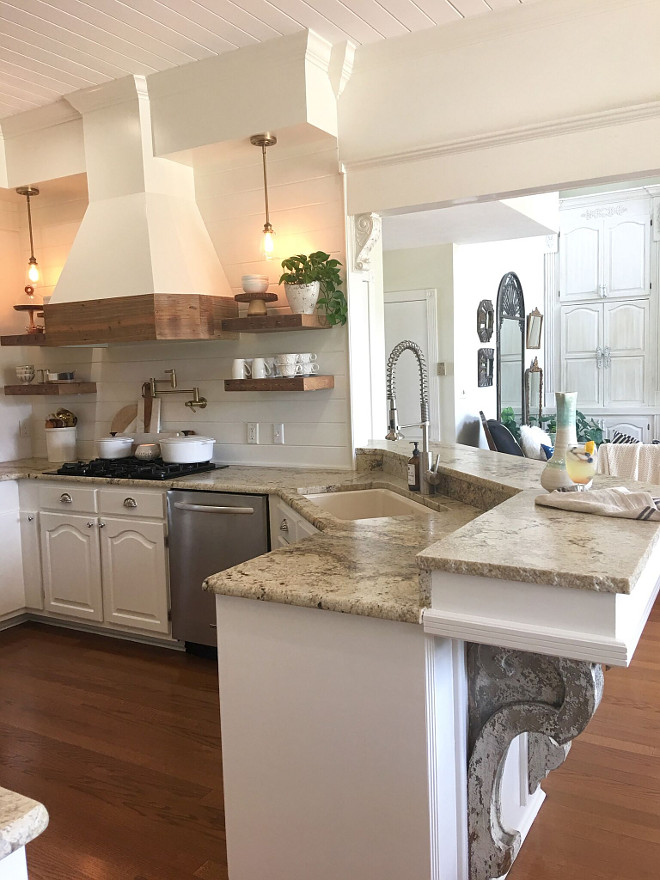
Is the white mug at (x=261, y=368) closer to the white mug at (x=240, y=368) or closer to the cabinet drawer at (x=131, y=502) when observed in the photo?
the white mug at (x=240, y=368)

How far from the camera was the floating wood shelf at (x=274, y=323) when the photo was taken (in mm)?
3492

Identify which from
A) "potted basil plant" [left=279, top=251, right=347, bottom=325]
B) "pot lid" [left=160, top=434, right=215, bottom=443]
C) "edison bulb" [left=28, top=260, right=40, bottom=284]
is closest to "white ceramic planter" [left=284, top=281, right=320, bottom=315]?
"potted basil plant" [left=279, top=251, right=347, bottom=325]

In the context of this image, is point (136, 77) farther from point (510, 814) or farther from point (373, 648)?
point (510, 814)

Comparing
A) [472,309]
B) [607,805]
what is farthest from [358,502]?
[472,309]

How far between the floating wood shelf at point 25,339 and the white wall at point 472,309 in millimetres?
3044

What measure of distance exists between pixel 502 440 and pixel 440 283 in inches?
51.6

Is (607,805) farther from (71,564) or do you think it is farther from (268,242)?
(71,564)

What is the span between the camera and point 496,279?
648 cm

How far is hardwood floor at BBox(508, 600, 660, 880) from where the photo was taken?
6.75 ft

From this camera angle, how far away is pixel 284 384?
11.6 ft

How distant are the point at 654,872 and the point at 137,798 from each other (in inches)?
62.6

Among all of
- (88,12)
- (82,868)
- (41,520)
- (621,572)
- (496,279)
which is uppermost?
(88,12)

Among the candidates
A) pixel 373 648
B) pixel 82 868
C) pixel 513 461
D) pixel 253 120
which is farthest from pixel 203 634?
pixel 253 120

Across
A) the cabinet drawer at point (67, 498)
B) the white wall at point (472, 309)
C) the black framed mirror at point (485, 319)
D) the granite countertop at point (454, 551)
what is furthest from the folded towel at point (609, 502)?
the black framed mirror at point (485, 319)
